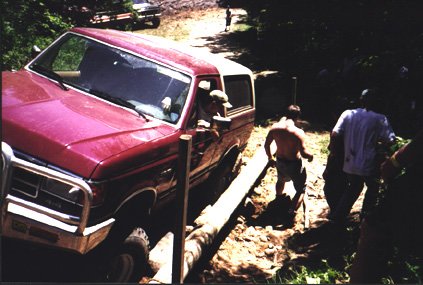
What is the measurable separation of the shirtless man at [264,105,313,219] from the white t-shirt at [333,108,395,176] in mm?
778

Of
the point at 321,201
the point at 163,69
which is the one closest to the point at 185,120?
the point at 163,69

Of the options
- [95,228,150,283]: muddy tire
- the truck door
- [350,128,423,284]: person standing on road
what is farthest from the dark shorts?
[95,228,150,283]: muddy tire

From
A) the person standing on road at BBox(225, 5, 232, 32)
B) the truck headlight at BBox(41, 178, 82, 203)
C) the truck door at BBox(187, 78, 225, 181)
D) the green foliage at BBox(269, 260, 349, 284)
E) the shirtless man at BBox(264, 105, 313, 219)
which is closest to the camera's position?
the truck headlight at BBox(41, 178, 82, 203)

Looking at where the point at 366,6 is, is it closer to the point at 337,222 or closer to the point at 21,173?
the point at 337,222

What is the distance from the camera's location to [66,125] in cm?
333

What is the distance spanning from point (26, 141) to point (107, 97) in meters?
1.40

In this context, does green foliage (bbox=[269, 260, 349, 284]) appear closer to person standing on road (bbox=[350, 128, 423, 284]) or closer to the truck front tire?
person standing on road (bbox=[350, 128, 423, 284])

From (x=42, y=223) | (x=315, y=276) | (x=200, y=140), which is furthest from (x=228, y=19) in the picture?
(x=42, y=223)

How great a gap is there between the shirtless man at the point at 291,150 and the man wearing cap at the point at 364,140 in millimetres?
689

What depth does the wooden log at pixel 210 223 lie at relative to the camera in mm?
3620

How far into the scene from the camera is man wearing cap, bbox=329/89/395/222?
4.88 metres

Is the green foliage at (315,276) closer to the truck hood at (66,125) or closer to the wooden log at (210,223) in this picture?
the wooden log at (210,223)

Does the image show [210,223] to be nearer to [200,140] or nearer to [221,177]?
[200,140]

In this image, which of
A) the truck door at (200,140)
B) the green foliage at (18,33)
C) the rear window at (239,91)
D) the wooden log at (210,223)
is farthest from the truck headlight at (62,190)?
the green foliage at (18,33)
